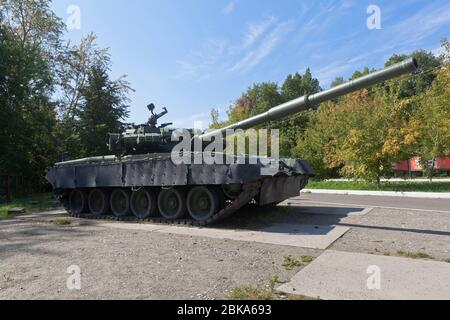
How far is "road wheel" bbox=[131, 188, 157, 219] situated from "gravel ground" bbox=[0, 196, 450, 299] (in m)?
1.55

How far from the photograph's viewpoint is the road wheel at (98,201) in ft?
40.3

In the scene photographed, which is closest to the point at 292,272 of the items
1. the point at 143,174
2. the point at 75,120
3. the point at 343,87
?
the point at 343,87

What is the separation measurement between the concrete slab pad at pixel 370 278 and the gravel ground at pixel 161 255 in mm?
391

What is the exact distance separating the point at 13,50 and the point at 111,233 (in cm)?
1816

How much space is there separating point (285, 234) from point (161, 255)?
281cm

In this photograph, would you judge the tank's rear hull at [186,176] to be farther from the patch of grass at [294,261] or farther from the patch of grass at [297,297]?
the patch of grass at [297,297]

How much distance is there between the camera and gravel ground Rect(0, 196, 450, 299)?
4.73 metres

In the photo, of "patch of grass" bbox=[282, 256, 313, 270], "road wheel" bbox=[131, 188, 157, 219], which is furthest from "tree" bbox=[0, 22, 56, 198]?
"patch of grass" bbox=[282, 256, 313, 270]

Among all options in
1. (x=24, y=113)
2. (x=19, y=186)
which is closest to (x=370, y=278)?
(x=19, y=186)

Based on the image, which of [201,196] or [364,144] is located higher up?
[364,144]

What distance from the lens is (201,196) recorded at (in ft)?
33.2

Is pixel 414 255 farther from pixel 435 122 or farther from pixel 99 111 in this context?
pixel 99 111

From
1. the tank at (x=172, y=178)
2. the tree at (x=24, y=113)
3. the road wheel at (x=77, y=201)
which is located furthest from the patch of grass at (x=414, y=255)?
the tree at (x=24, y=113)

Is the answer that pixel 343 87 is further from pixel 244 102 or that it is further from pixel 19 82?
pixel 244 102
